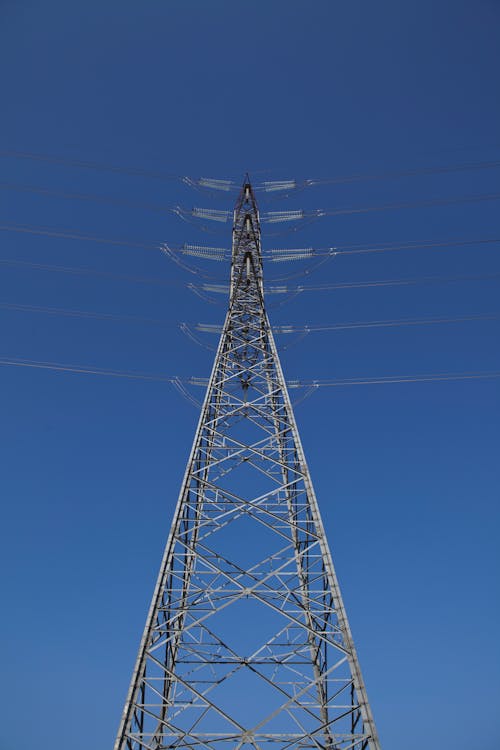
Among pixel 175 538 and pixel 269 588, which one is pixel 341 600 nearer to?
pixel 269 588

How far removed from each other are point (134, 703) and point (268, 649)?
5154 mm

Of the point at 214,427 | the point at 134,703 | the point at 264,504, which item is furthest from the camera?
the point at 214,427

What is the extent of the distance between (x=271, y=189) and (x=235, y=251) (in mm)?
7689

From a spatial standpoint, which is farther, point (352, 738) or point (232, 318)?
point (232, 318)

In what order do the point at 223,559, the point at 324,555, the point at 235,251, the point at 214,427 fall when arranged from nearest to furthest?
the point at 324,555 → the point at 223,559 → the point at 214,427 → the point at 235,251

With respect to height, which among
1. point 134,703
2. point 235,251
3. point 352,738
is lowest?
point 352,738

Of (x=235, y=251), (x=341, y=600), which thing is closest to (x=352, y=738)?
(x=341, y=600)

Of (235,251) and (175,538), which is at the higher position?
(235,251)

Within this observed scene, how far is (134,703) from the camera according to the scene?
30.8 feet

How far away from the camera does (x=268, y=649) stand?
1363 centimetres

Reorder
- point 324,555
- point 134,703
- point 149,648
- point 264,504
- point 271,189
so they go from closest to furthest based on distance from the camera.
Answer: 1. point 134,703
2. point 149,648
3. point 324,555
4. point 264,504
5. point 271,189

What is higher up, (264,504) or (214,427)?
(214,427)

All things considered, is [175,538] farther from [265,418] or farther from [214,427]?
[265,418]

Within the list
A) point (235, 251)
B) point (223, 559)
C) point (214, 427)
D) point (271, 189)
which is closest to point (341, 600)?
point (223, 559)
